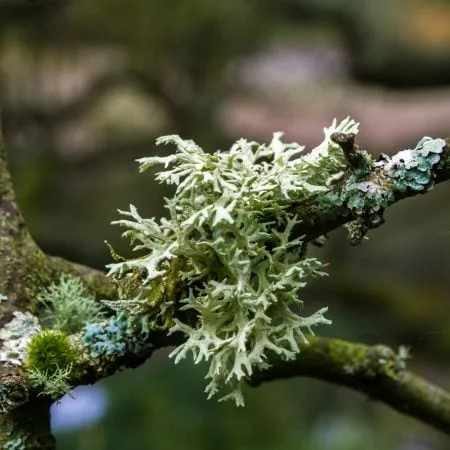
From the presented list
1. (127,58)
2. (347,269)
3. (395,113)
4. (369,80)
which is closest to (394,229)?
(347,269)

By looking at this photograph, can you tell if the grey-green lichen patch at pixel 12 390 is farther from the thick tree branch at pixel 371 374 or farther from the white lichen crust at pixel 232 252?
the thick tree branch at pixel 371 374

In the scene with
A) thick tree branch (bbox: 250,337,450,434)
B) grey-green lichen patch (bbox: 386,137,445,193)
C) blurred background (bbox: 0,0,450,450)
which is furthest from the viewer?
blurred background (bbox: 0,0,450,450)

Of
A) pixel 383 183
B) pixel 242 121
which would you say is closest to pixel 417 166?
pixel 383 183

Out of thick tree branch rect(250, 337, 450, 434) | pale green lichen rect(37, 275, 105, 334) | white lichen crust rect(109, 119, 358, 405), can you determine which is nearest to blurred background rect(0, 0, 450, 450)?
thick tree branch rect(250, 337, 450, 434)

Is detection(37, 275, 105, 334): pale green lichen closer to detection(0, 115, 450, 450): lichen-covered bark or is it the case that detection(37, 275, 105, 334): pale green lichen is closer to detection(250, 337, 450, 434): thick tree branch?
detection(0, 115, 450, 450): lichen-covered bark

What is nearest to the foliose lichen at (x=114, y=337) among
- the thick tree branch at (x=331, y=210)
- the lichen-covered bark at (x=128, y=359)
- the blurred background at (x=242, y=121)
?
the lichen-covered bark at (x=128, y=359)

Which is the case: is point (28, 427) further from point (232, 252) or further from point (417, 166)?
point (417, 166)
